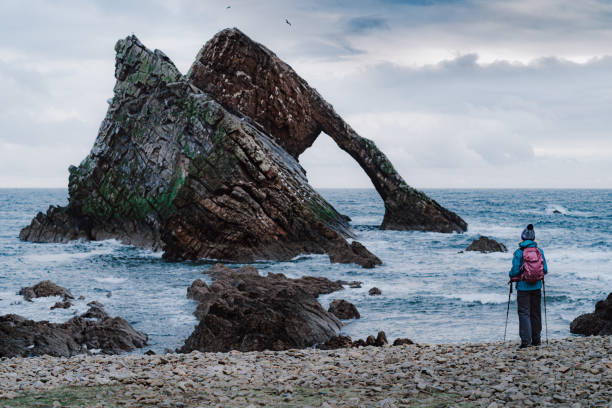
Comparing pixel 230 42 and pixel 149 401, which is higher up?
pixel 230 42

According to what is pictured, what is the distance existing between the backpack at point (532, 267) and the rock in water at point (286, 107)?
3411cm

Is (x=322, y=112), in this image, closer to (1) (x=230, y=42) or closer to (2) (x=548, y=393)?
(1) (x=230, y=42)

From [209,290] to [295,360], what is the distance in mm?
11236

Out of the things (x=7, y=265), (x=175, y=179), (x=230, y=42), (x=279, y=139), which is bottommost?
(x=7, y=265)

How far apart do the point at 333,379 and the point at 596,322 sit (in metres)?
10.7

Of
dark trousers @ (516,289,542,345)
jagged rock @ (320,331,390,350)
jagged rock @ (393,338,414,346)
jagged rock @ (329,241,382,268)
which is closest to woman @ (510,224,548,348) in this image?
dark trousers @ (516,289,542,345)

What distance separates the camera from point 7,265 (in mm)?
33375

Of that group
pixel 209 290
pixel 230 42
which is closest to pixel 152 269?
pixel 209 290

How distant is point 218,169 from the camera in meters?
35.0

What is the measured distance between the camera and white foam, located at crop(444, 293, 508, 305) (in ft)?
72.6

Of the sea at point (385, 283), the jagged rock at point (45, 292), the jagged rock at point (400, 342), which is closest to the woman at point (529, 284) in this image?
the sea at point (385, 283)

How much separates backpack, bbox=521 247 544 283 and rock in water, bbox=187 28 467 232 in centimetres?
3411

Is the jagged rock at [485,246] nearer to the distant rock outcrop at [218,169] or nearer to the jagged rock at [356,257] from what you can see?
the distant rock outcrop at [218,169]

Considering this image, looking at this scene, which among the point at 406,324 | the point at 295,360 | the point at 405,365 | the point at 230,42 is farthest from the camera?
the point at 230,42
